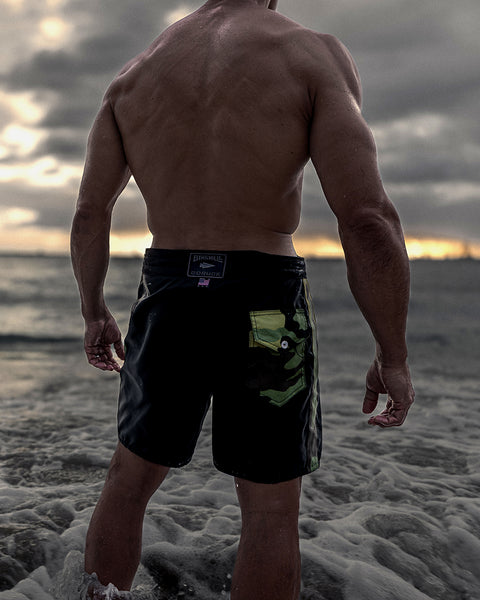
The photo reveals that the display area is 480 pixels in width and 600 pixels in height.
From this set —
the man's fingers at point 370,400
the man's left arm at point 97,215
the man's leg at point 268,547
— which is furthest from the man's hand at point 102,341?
the man's fingers at point 370,400

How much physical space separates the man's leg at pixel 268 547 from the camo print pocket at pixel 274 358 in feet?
1.09

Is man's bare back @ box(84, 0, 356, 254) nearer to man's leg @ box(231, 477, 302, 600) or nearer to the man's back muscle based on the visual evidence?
the man's back muscle

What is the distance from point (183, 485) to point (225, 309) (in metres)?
2.81

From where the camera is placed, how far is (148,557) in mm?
3098

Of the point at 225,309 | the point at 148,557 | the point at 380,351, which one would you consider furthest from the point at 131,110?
the point at 148,557

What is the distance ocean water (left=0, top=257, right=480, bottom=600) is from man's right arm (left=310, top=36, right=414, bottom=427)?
69.5 inches

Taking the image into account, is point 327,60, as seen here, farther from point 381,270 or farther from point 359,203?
point 381,270

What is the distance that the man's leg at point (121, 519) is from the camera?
2117mm

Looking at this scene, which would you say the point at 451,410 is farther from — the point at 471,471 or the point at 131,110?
the point at 131,110

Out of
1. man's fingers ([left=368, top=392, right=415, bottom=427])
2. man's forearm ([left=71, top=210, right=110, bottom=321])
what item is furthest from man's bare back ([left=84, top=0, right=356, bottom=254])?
man's fingers ([left=368, top=392, right=415, bottom=427])

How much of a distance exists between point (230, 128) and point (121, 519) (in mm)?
1548

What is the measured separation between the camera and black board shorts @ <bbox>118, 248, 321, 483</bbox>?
1907 mm

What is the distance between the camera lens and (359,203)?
1840 mm

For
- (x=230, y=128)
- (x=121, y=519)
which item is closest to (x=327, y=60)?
(x=230, y=128)
